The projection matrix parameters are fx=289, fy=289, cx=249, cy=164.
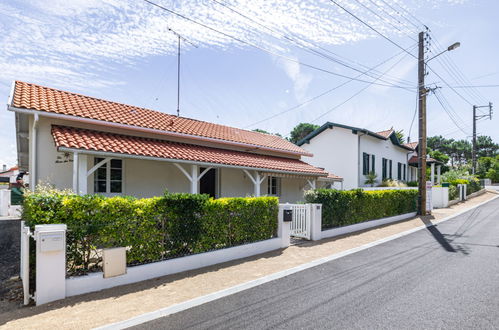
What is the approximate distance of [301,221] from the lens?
984 centimetres

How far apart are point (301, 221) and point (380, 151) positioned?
17.5m

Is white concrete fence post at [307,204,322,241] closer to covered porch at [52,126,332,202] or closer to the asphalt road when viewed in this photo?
the asphalt road

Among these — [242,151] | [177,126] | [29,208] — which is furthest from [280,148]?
[29,208]

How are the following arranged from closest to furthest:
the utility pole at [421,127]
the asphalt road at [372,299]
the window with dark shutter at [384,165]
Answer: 1. the asphalt road at [372,299]
2. the utility pole at [421,127]
3. the window with dark shutter at [384,165]

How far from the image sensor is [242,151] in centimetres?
1492

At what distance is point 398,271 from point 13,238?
466 inches

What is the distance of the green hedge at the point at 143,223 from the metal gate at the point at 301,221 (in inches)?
95.2

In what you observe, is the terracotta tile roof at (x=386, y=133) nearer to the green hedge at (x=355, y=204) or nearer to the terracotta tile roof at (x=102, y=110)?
the green hedge at (x=355, y=204)

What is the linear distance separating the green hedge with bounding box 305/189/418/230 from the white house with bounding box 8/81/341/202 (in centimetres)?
305

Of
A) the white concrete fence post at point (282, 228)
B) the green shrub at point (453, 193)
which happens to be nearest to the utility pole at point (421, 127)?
the green shrub at point (453, 193)

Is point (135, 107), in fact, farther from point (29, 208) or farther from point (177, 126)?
point (29, 208)

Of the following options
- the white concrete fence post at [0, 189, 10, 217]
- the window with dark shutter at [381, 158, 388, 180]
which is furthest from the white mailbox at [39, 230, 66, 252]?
the window with dark shutter at [381, 158, 388, 180]

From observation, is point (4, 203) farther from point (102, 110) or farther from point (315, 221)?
point (315, 221)

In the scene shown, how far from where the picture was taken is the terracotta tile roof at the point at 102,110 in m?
9.28
